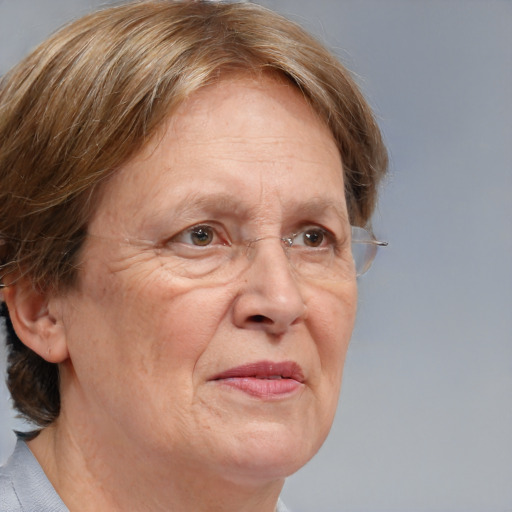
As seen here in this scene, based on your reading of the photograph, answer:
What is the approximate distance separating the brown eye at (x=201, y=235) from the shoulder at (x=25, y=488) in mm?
809

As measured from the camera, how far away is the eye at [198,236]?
2.54 meters

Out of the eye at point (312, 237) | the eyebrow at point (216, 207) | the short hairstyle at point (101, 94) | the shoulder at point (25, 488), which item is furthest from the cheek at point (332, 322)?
the shoulder at point (25, 488)

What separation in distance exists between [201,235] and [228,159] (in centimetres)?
21

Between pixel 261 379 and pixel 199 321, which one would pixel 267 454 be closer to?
pixel 261 379

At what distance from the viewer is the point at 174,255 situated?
2539 mm

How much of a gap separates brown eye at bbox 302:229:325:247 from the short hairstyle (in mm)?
313

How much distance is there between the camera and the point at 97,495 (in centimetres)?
267

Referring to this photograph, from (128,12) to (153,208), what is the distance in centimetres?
63

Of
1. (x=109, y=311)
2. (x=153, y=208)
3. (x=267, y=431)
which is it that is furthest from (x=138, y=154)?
(x=267, y=431)

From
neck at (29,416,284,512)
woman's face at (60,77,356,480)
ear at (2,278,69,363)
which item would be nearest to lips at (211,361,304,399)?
woman's face at (60,77,356,480)

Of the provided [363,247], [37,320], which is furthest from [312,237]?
[37,320]

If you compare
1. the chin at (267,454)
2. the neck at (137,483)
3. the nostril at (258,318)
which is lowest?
the neck at (137,483)

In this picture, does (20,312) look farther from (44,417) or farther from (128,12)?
(128,12)

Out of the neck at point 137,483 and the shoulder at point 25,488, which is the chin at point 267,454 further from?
the shoulder at point 25,488
